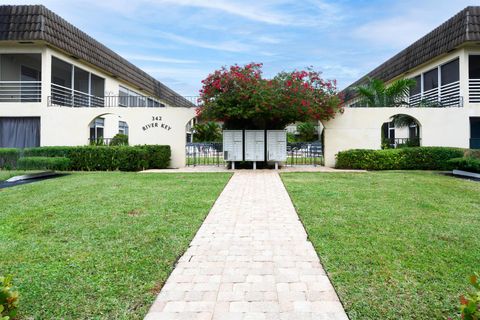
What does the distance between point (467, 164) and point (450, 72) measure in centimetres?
844

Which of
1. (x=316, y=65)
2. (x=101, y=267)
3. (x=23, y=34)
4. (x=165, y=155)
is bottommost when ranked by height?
(x=101, y=267)

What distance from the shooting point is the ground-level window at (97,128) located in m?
20.3

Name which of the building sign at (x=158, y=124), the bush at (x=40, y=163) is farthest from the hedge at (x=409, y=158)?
the bush at (x=40, y=163)

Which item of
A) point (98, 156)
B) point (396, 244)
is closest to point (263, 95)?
point (98, 156)

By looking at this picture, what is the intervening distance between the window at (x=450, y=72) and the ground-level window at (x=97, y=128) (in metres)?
18.2

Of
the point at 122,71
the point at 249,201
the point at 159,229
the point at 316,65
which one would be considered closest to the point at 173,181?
the point at 249,201

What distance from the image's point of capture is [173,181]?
10.2 meters

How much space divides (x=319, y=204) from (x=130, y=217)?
3365 millimetres

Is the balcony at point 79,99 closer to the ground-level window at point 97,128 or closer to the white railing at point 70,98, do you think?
the white railing at point 70,98

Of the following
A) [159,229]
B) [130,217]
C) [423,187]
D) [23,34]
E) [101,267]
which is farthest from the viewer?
[23,34]

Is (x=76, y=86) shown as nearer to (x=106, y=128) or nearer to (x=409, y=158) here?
(x=106, y=128)

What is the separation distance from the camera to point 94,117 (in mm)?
15461

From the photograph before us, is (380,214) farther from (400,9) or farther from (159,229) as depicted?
(400,9)

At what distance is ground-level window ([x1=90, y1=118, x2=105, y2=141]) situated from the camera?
20.3 metres
